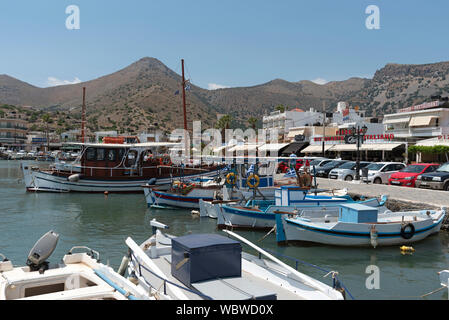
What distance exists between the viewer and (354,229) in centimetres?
1323

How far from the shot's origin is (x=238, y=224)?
1694 centimetres

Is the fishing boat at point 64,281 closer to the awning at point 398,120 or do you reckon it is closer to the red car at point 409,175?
the red car at point 409,175

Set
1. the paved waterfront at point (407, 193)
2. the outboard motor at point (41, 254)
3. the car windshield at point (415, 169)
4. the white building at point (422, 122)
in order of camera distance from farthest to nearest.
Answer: the white building at point (422, 122)
the car windshield at point (415, 169)
the paved waterfront at point (407, 193)
the outboard motor at point (41, 254)

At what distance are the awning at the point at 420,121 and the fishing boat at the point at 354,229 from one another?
28.2 meters

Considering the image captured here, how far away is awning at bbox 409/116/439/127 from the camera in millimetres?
38750

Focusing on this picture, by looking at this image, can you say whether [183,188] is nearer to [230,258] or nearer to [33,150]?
[230,258]

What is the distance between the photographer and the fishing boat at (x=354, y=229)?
13281 millimetres

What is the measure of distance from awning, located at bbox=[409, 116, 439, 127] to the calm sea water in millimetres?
26722

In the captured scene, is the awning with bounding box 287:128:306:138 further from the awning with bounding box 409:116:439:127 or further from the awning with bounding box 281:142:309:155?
the awning with bounding box 409:116:439:127

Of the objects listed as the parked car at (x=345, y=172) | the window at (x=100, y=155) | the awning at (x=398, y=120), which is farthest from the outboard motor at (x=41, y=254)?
the awning at (x=398, y=120)

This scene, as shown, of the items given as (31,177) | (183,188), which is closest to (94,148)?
(31,177)

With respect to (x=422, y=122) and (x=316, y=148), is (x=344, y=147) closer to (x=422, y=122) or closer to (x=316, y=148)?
(x=316, y=148)

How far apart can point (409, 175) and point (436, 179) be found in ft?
7.33

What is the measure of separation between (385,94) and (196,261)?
191473 millimetres
